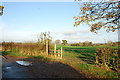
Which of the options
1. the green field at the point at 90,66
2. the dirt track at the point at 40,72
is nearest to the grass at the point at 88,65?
the green field at the point at 90,66

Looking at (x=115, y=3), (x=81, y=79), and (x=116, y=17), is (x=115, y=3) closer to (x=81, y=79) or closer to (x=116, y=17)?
(x=116, y=17)

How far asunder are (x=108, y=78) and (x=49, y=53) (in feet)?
33.6

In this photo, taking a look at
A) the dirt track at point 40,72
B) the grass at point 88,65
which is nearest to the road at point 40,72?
the dirt track at point 40,72

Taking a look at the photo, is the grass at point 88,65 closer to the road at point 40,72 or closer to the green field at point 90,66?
the green field at point 90,66

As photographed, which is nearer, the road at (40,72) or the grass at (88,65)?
the road at (40,72)

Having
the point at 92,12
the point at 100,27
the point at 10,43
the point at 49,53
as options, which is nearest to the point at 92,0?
the point at 92,12

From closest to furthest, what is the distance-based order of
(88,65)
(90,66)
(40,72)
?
(40,72) → (90,66) → (88,65)

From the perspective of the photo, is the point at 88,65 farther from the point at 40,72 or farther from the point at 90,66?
the point at 40,72

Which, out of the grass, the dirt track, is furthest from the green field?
the dirt track

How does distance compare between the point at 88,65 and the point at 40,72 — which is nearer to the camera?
the point at 40,72

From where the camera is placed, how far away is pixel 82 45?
3444 centimetres

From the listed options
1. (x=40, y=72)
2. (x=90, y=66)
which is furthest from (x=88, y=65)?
(x=40, y=72)

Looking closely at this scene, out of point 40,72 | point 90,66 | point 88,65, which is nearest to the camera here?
point 40,72

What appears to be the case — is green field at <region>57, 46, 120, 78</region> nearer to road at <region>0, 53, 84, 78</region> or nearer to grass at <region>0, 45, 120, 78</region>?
grass at <region>0, 45, 120, 78</region>
